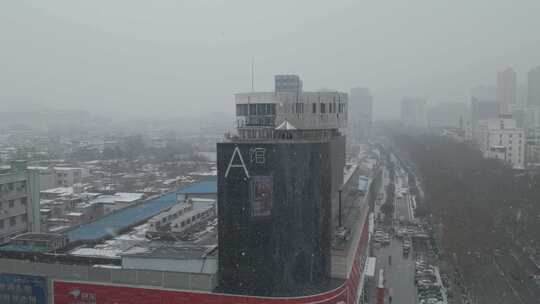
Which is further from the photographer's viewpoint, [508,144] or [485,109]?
[485,109]

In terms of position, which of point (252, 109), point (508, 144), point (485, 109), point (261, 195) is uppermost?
point (485, 109)

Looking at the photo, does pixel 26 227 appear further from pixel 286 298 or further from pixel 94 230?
pixel 286 298

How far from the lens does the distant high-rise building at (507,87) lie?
68.4m

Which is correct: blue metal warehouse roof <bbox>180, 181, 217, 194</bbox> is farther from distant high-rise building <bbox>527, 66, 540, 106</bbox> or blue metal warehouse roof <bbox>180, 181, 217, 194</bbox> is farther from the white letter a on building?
distant high-rise building <bbox>527, 66, 540, 106</bbox>

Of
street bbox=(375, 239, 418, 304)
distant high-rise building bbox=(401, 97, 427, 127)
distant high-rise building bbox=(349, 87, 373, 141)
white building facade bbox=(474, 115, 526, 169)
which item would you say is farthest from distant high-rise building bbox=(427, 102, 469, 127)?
street bbox=(375, 239, 418, 304)

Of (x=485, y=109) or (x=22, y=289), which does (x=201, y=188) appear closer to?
(x=22, y=289)

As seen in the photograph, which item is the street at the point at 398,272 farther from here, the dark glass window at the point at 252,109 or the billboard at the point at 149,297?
the dark glass window at the point at 252,109

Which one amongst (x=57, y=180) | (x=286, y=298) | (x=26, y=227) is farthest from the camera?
(x=57, y=180)

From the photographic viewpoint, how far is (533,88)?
210 ft

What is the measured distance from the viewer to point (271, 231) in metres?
5.71

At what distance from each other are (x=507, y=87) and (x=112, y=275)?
2877 inches

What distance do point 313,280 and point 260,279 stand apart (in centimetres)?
62

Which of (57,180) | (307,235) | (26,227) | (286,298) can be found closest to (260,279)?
(286,298)

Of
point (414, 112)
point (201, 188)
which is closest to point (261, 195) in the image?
point (201, 188)
